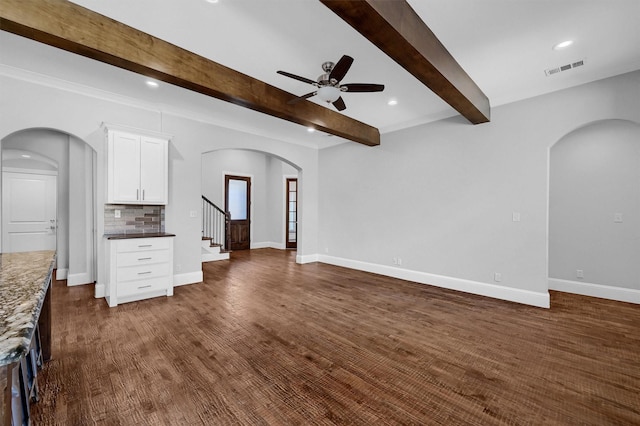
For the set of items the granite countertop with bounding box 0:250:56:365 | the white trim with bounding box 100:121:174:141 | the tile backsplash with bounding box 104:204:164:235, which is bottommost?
the granite countertop with bounding box 0:250:56:365

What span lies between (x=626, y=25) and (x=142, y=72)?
15.3 feet

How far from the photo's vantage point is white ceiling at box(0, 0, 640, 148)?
232 cm

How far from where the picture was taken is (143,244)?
3.89 metres

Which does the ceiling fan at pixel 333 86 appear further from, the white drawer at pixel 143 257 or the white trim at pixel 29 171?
the white trim at pixel 29 171

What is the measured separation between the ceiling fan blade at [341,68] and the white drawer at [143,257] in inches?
135

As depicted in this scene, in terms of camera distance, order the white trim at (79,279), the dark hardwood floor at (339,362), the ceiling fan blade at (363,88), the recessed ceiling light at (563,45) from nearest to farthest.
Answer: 1. the dark hardwood floor at (339,362)
2. the recessed ceiling light at (563,45)
3. the ceiling fan blade at (363,88)
4. the white trim at (79,279)

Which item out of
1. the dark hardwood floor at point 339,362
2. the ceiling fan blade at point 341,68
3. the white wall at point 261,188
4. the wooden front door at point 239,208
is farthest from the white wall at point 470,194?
the wooden front door at point 239,208

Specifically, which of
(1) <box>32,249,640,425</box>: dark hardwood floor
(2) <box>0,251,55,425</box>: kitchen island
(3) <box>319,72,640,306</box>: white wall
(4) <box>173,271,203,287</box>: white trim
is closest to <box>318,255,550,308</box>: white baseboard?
(3) <box>319,72,640,306</box>: white wall

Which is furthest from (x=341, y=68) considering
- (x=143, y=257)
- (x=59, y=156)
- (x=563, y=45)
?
(x=59, y=156)

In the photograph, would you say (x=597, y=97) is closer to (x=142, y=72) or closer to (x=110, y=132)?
(x=142, y=72)

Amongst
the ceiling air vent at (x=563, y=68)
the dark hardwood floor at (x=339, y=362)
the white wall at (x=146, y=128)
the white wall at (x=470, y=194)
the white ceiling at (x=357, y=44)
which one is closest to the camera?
the dark hardwood floor at (x=339, y=362)

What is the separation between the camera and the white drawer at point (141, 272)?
3.72 metres

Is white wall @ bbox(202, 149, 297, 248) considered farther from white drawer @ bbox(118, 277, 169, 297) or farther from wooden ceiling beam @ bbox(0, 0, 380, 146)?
wooden ceiling beam @ bbox(0, 0, 380, 146)

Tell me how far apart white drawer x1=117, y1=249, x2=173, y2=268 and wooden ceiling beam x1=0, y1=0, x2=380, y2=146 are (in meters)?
2.40
